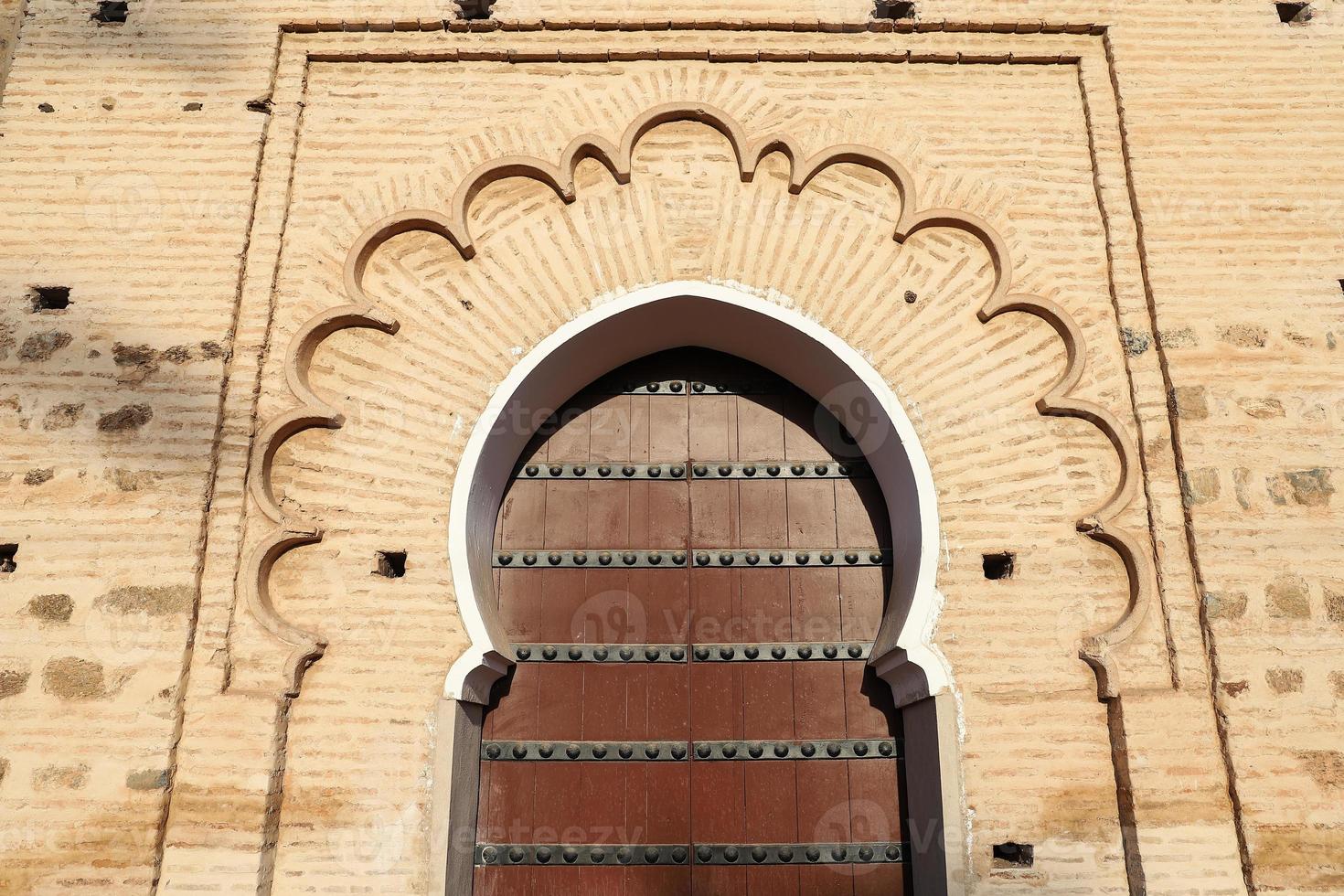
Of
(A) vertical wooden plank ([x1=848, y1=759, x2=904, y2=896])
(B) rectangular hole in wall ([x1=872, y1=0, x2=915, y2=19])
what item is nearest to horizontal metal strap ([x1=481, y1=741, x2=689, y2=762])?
(A) vertical wooden plank ([x1=848, y1=759, x2=904, y2=896])

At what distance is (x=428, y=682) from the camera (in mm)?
3062

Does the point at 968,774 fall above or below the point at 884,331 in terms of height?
below

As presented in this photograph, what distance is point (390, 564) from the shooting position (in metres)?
3.24

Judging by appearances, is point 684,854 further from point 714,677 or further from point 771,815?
point 714,677

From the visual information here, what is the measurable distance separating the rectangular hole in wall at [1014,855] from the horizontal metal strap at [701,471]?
1.41 metres

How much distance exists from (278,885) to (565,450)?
178 centimetres

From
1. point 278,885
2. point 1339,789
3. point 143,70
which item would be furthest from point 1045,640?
point 143,70

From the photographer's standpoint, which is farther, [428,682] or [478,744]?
[478,744]

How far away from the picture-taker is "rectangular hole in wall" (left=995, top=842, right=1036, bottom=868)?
9.48ft

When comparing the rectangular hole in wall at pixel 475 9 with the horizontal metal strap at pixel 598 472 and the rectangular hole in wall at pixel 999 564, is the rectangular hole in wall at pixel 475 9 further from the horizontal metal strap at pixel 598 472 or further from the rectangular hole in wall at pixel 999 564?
the rectangular hole in wall at pixel 999 564

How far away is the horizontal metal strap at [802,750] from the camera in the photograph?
3.39 metres

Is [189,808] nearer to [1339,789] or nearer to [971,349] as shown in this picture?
[971,349]

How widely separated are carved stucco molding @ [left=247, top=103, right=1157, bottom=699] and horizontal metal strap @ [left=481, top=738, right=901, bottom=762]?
2.54 feet

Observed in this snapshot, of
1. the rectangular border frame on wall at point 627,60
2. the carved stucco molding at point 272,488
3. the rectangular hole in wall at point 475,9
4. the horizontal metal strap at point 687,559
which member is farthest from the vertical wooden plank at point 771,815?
the rectangular hole in wall at point 475,9
